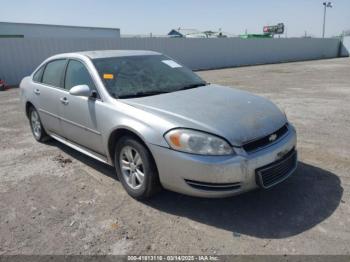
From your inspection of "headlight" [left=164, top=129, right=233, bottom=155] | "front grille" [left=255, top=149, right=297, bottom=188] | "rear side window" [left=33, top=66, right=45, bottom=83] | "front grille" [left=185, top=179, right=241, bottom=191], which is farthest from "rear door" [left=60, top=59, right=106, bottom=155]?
"front grille" [left=255, top=149, right=297, bottom=188]

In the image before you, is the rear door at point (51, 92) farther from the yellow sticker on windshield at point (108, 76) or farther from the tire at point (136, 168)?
the tire at point (136, 168)

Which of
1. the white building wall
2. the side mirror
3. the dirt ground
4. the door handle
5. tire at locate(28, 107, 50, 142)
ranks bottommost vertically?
the dirt ground

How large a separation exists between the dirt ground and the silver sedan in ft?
1.01

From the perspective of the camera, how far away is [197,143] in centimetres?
281

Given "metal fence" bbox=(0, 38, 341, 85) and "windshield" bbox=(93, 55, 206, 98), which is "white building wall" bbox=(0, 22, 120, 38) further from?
"windshield" bbox=(93, 55, 206, 98)

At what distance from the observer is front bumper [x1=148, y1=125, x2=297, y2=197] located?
2.76m

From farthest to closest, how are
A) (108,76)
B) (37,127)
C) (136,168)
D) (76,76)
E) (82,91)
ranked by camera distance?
(37,127)
(76,76)
(108,76)
(82,91)
(136,168)

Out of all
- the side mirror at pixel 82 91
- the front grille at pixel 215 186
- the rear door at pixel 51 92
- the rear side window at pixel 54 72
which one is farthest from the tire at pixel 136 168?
the rear side window at pixel 54 72

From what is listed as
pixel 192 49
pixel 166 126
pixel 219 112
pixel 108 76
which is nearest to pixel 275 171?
pixel 219 112

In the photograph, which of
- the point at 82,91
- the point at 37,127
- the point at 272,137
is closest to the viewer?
the point at 272,137

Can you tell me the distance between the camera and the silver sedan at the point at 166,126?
2.81m

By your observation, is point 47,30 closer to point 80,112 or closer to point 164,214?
point 80,112

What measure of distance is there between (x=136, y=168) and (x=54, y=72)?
2.45m

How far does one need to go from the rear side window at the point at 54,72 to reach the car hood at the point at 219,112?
168cm
